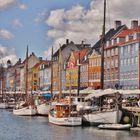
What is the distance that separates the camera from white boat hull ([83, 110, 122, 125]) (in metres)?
52.4

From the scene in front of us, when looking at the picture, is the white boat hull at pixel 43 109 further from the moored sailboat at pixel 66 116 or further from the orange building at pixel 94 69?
the orange building at pixel 94 69

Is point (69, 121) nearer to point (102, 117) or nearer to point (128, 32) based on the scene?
point (102, 117)

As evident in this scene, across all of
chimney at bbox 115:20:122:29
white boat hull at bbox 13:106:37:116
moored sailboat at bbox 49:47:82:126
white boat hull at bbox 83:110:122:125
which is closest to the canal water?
moored sailboat at bbox 49:47:82:126

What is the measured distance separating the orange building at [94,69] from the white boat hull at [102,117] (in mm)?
49233

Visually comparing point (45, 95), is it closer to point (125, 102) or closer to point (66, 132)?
point (125, 102)

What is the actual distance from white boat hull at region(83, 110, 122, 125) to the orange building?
49.2 metres

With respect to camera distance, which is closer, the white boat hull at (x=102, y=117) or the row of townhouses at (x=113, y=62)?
the white boat hull at (x=102, y=117)

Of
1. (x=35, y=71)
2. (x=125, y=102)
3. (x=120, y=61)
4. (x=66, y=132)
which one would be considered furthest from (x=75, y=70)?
(x=66, y=132)

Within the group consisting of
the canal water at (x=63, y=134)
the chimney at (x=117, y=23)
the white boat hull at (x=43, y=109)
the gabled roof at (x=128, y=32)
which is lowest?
the canal water at (x=63, y=134)

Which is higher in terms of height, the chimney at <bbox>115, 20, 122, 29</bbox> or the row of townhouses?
the chimney at <bbox>115, 20, 122, 29</bbox>

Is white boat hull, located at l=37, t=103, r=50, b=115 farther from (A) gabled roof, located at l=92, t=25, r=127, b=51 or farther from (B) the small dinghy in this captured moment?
(A) gabled roof, located at l=92, t=25, r=127, b=51

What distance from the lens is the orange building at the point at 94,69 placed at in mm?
105500

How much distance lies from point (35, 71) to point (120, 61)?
7073 centimetres

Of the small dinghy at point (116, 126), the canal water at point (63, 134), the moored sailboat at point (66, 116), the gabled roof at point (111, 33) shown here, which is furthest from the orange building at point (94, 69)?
the small dinghy at point (116, 126)
